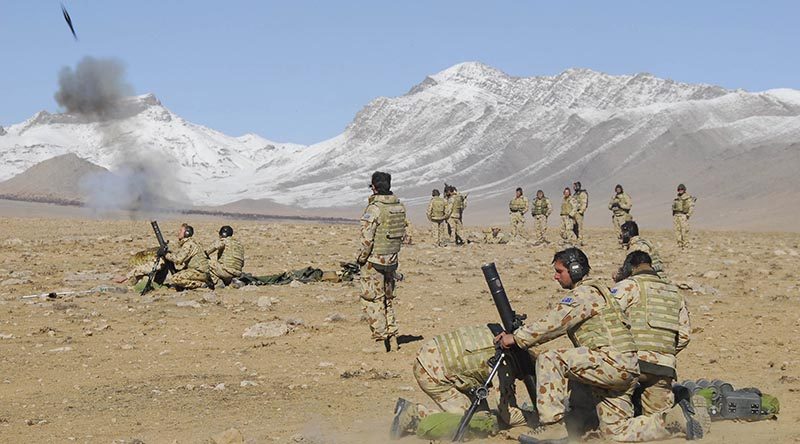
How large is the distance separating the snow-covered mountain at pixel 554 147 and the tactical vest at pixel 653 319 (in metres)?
86.1

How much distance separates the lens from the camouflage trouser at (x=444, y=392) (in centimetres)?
858

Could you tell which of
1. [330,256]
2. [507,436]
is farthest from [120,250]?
[507,436]

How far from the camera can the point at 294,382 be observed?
11.5 m

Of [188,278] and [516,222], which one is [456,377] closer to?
[188,278]

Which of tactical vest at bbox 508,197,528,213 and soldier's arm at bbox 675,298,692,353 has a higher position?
tactical vest at bbox 508,197,528,213

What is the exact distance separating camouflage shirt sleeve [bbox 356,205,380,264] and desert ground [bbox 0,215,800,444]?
1215mm

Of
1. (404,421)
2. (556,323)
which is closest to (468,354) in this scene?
(404,421)

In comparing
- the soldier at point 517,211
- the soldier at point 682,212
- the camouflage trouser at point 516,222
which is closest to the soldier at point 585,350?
the soldier at point 682,212

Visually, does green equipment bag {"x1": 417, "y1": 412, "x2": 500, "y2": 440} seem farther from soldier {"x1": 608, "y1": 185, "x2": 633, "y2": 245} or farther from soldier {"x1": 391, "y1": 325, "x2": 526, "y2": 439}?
soldier {"x1": 608, "y1": 185, "x2": 633, "y2": 245}

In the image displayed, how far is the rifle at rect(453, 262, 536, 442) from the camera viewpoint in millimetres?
8211

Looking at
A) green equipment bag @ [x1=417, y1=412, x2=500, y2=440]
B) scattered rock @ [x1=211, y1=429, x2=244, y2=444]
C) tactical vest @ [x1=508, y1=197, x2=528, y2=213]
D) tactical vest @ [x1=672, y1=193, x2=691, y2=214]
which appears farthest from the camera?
tactical vest @ [x1=508, y1=197, x2=528, y2=213]

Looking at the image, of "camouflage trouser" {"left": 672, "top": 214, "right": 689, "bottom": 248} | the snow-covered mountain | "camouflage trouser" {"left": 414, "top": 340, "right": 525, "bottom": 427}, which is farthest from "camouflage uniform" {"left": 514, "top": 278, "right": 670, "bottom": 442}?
the snow-covered mountain

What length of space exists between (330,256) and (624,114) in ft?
406

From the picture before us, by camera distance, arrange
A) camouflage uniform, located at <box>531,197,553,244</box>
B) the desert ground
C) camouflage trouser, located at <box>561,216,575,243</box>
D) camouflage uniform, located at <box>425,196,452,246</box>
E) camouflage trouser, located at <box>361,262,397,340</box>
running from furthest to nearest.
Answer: camouflage uniform, located at <box>531,197,553,244</box> → camouflage trouser, located at <box>561,216,575,243</box> → camouflage uniform, located at <box>425,196,452,246</box> → camouflage trouser, located at <box>361,262,397,340</box> → the desert ground
